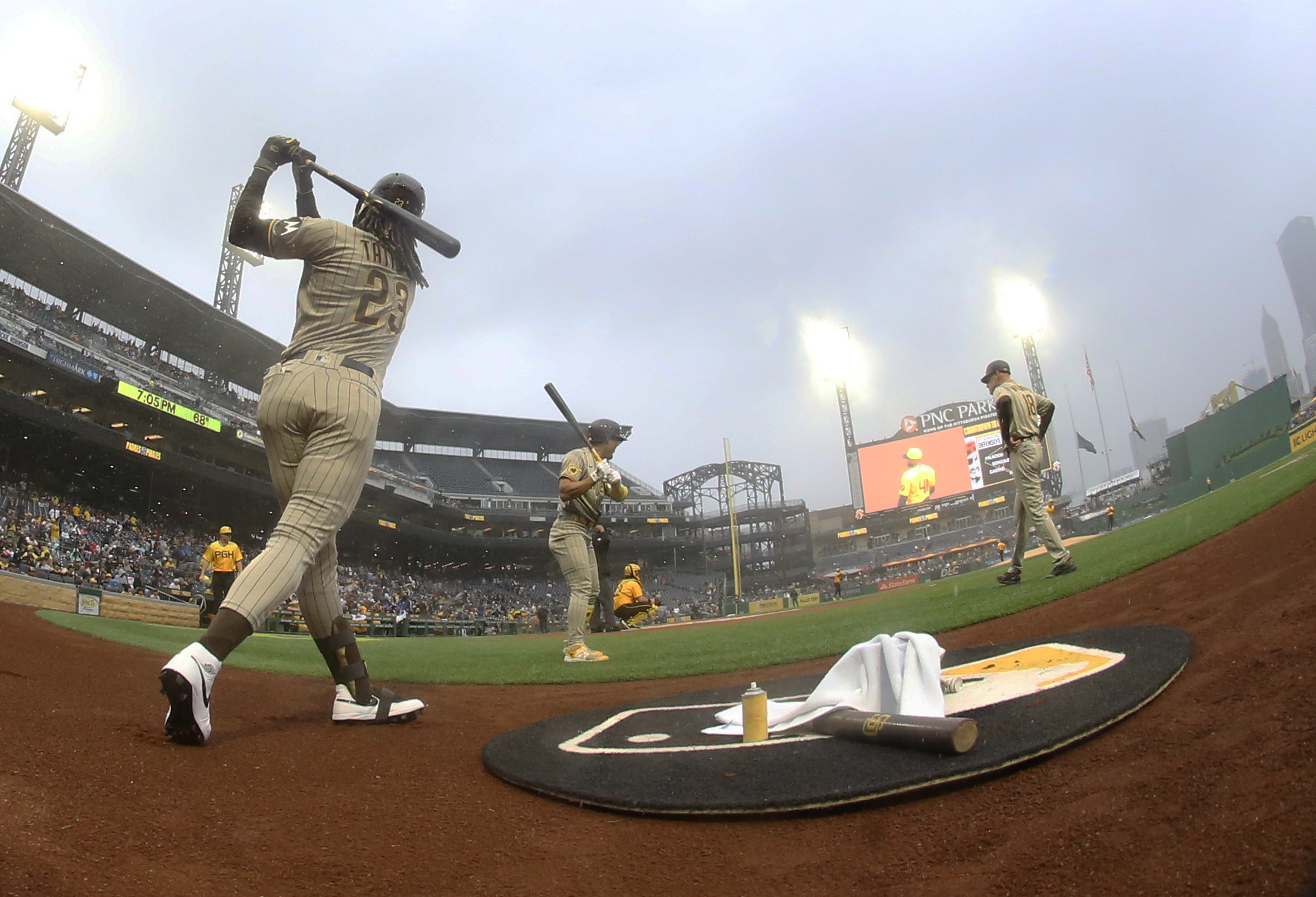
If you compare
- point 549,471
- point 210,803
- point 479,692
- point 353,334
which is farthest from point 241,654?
point 549,471

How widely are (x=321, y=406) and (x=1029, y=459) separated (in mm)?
5486

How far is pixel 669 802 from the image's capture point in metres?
1.68

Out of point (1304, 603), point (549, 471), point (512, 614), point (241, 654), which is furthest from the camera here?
point (549, 471)

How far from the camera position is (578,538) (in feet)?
18.8

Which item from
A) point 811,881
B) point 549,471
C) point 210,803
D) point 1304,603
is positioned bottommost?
point 811,881

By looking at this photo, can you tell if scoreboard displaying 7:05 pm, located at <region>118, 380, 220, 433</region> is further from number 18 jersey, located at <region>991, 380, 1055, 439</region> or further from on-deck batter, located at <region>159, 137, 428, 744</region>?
number 18 jersey, located at <region>991, 380, 1055, 439</region>

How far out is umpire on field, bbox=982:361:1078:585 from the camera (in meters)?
5.64

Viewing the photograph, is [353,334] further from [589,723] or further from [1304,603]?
[1304,603]

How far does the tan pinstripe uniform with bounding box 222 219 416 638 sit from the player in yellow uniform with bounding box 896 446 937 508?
43284mm

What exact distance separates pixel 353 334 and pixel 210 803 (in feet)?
5.68

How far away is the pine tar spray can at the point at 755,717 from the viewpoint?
2203 millimetres

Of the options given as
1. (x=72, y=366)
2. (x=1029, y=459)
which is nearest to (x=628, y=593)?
(x=1029, y=459)

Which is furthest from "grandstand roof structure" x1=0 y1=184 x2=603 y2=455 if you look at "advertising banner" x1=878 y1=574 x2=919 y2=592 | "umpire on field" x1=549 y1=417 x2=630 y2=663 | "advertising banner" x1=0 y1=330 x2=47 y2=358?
"advertising banner" x1=878 y1=574 x2=919 y2=592

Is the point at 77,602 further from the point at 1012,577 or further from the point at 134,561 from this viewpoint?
the point at 1012,577
